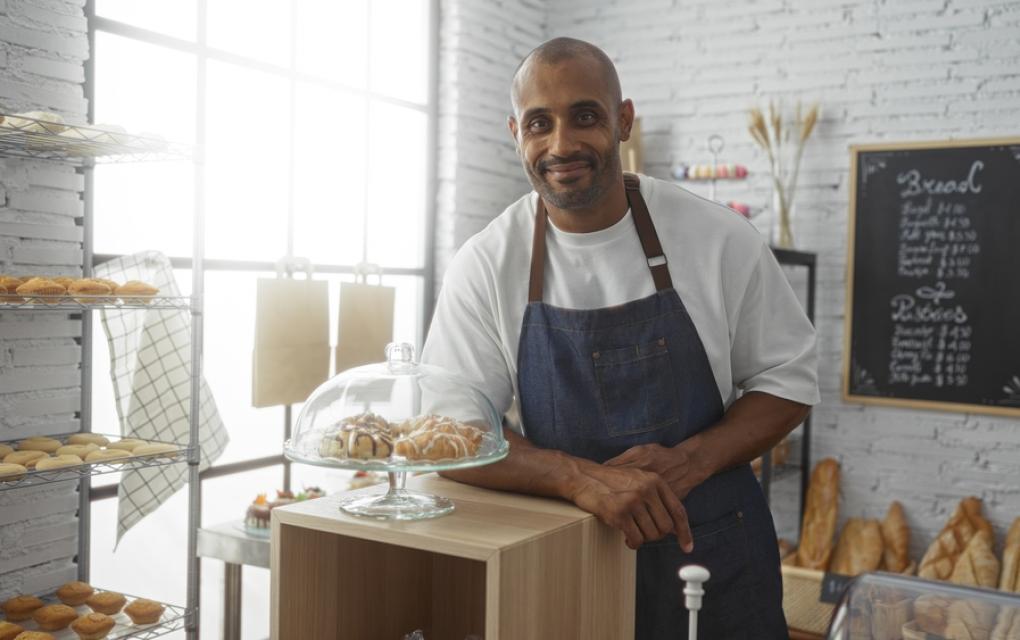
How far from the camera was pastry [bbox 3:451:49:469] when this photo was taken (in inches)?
99.5

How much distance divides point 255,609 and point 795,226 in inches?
114

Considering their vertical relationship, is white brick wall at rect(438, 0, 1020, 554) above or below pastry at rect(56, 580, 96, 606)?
above

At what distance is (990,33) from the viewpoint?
13.8 ft

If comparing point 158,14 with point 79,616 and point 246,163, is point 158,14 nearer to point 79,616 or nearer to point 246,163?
point 246,163

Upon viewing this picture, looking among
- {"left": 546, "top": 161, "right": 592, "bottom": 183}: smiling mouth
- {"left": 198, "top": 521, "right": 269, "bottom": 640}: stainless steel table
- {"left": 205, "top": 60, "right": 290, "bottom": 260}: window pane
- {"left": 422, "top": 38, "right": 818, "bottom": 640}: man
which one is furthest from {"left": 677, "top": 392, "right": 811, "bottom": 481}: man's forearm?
{"left": 205, "top": 60, "right": 290, "bottom": 260}: window pane

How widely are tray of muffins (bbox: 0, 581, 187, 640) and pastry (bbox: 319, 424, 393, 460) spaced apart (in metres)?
1.44

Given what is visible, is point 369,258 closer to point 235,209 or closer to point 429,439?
point 235,209

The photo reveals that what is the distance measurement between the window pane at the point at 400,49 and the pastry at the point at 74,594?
2463mm

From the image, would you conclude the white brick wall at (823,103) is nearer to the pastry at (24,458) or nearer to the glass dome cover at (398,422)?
the pastry at (24,458)

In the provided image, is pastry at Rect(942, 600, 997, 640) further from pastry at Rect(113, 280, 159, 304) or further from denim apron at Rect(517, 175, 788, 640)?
pastry at Rect(113, 280, 159, 304)

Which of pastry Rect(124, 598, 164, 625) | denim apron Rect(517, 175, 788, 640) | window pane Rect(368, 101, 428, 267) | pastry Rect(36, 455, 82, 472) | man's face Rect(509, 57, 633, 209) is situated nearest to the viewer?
man's face Rect(509, 57, 633, 209)

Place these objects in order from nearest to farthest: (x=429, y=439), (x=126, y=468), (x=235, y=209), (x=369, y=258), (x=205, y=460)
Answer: (x=429, y=439) < (x=126, y=468) < (x=205, y=460) < (x=235, y=209) < (x=369, y=258)

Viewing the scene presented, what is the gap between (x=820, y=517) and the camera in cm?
445

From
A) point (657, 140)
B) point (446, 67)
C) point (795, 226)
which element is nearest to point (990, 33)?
point (795, 226)
